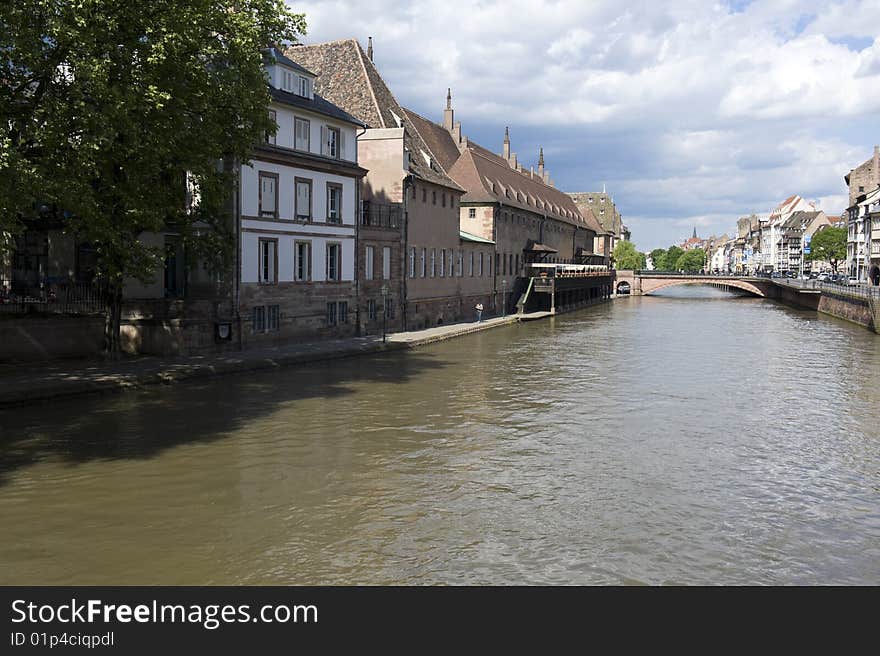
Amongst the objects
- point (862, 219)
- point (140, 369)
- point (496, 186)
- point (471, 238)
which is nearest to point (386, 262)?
point (471, 238)

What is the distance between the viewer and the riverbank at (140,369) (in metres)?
22.3

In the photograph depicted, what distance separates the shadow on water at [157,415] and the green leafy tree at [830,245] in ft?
394

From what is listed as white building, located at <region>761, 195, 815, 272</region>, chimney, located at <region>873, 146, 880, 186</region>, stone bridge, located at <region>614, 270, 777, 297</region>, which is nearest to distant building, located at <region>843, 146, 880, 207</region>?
chimney, located at <region>873, 146, 880, 186</region>

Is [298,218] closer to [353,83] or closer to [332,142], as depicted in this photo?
[332,142]

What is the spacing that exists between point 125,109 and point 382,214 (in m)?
25.4

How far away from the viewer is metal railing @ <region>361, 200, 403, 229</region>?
44.4 meters

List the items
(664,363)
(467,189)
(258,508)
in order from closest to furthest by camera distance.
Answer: (258,508), (664,363), (467,189)

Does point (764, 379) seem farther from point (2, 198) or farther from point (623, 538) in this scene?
point (2, 198)

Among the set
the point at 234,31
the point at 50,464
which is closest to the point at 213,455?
the point at 50,464

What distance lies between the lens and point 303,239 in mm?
36406

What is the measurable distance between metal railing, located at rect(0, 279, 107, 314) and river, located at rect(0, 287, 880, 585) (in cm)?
739

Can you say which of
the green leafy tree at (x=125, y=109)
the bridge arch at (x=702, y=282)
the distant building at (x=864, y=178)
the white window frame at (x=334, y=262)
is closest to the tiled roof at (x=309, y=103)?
the white window frame at (x=334, y=262)

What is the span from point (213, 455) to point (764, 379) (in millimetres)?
22542

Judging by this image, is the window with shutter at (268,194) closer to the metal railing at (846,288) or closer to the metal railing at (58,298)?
the metal railing at (58,298)
